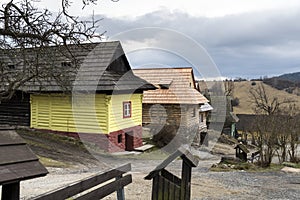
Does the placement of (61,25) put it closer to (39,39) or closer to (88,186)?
(39,39)

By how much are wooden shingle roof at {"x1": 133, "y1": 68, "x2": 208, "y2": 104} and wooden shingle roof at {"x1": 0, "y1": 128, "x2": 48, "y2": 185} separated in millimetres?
18037

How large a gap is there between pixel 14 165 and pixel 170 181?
2603 millimetres

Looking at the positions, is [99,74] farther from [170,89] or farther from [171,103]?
[170,89]

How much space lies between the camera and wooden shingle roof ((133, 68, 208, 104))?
20.9 meters

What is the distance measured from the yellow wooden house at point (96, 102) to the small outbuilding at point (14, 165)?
35.9 ft

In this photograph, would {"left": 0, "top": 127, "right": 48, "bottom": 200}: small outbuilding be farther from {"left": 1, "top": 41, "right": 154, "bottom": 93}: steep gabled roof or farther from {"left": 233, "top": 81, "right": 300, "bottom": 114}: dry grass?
{"left": 233, "top": 81, "right": 300, "bottom": 114}: dry grass

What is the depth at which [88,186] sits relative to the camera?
3.93 meters

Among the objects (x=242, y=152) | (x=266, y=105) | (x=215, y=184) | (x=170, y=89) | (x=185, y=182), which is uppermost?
(x=170, y=89)

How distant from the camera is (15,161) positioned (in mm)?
2455

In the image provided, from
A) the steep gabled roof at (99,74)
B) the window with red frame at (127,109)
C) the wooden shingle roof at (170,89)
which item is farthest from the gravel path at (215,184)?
the wooden shingle roof at (170,89)

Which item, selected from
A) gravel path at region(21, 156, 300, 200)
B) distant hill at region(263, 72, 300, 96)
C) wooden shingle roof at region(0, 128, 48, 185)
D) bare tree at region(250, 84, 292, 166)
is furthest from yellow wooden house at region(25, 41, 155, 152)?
distant hill at region(263, 72, 300, 96)

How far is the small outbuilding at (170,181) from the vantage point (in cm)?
452

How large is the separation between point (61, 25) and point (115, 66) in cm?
852

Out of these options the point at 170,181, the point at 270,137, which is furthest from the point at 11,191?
the point at 270,137
